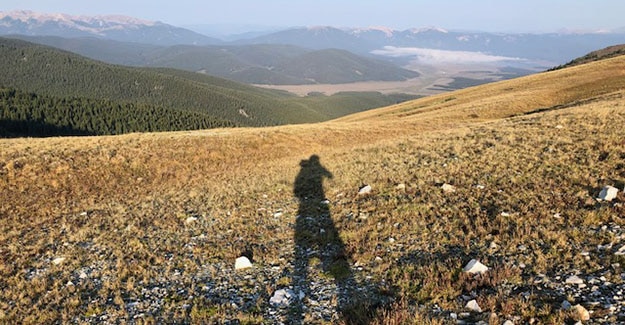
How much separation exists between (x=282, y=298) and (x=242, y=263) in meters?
2.56

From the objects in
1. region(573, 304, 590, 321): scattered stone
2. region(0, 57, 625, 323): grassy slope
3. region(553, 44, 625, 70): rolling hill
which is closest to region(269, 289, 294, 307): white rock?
region(0, 57, 625, 323): grassy slope

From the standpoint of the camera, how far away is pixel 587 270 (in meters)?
8.30

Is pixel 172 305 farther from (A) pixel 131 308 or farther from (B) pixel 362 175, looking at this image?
(B) pixel 362 175

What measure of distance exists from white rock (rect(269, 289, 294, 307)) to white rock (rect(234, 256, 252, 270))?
2.07 meters

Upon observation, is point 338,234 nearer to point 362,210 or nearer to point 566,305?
point 362,210

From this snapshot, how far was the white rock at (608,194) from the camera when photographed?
11.9 m

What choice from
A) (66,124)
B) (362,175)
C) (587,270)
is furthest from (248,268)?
(66,124)

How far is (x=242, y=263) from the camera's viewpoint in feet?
37.3

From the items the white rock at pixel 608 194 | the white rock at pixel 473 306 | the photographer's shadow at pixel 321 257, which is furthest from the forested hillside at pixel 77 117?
the white rock at pixel 608 194

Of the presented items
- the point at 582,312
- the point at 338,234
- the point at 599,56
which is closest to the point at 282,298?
the point at 338,234

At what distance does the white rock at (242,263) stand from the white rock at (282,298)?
6.80 ft

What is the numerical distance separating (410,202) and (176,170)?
19.4m

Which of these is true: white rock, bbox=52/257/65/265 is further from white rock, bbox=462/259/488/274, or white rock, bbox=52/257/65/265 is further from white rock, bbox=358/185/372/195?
white rock, bbox=462/259/488/274

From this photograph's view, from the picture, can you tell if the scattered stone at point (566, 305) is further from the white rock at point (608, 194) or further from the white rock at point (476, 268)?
the white rock at point (608, 194)
